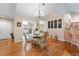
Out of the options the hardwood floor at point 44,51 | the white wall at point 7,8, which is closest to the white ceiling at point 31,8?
the white wall at point 7,8

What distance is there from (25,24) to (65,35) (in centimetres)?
100

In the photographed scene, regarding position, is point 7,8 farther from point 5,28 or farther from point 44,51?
point 44,51

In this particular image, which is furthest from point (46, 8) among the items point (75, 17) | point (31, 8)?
point (75, 17)

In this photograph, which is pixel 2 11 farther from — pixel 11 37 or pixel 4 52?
pixel 4 52

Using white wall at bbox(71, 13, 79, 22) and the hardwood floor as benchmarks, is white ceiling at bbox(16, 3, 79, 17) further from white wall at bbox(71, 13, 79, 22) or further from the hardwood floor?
the hardwood floor

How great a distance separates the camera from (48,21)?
2426mm

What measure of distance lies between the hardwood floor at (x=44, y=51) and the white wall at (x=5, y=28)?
137 mm

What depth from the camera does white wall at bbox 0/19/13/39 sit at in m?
2.40

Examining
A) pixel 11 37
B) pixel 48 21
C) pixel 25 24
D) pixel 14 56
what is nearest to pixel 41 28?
pixel 48 21

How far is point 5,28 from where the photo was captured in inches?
95.5

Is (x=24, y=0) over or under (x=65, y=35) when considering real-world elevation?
over

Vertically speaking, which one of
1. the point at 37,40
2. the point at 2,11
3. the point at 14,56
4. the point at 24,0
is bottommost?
the point at 14,56

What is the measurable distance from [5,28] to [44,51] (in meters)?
1.10

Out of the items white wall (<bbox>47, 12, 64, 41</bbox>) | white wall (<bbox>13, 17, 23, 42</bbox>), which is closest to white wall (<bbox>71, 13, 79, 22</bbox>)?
white wall (<bbox>47, 12, 64, 41</bbox>)
